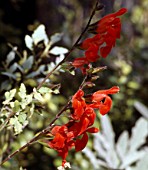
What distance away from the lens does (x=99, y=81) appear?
333 centimetres

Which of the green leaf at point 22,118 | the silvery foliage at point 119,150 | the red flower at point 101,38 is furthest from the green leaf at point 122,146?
the green leaf at point 22,118

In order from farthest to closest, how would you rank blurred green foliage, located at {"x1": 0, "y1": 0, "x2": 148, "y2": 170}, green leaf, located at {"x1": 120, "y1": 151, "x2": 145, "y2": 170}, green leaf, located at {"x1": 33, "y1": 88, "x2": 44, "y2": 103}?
blurred green foliage, located at {"x1": 0, "y1": 0, "x2": 148, "y2": 170}, green leaf, located at {"x1": 120, "y1": 151, "x2": 145, "y2": 170}, green leaf, located at {"x1": 33, "y1": 88, "x2": 44, "y2": 103}

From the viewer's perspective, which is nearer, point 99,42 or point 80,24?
point 99,42

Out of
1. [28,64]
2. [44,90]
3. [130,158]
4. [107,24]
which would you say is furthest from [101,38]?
[130,158]

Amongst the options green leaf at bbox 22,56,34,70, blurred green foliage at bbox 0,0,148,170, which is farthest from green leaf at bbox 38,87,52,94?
blurred green foliage at bbox 0,0,148,170

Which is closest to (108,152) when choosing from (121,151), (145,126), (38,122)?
(121,151)

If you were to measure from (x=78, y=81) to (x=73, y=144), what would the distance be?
2172mm

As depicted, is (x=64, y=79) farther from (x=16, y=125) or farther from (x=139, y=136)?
(x=16, y=125)

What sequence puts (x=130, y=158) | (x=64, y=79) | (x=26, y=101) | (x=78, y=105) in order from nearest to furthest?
1. (x=78, y=105)
2. (x=26, y=101)
3. (x=130, y=158)
4. (x=64, y=79)

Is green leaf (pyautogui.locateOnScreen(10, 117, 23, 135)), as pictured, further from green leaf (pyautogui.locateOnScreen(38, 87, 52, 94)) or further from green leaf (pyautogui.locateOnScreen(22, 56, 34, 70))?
green leaf (pyautogui.locateOnScreen(22, 56, 34, 70))

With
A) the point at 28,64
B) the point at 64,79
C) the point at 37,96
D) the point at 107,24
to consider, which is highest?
the point at 107,24

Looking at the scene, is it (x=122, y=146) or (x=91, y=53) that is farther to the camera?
(x=122, y=146)

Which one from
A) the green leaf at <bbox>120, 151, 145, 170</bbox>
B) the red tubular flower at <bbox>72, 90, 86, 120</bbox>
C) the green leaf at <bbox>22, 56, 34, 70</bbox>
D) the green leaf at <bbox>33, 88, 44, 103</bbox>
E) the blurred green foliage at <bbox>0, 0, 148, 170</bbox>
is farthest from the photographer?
the blurred green foliage at <bbox>0, 0, 148, 170</bbox>

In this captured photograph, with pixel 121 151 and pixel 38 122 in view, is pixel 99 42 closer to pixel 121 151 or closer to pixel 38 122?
pixel 121 151
